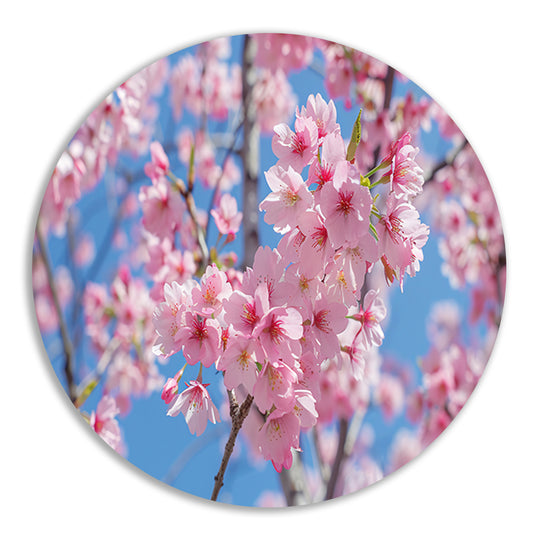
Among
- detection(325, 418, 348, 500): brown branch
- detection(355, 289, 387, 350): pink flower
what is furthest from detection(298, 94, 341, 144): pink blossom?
detection(325, 418, 348, 500): brown branch

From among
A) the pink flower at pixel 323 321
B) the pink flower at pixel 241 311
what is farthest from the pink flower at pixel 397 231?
the pink flower at pixel 241 311

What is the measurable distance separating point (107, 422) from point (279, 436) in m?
0.42

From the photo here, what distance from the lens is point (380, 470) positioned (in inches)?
47.8

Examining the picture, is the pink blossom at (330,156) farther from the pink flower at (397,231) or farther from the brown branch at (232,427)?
the brown branch at (232,427)

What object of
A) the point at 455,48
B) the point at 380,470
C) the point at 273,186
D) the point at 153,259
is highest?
the point at 455,48

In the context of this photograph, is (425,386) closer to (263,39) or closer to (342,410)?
(342,410)

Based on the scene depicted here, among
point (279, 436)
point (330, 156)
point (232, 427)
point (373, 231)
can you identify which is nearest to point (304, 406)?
point (279, 436)

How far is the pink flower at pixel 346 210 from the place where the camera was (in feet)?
2.59

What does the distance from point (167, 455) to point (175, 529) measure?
0.22m

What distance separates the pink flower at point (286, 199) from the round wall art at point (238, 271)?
0.08m

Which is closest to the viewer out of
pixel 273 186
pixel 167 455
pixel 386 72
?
pixel 273 186

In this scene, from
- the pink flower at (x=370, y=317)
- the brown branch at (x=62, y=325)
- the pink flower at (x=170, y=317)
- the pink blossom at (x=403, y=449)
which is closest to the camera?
the pink flower at (x=170, y=317)

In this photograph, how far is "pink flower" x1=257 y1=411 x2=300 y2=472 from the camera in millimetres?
908

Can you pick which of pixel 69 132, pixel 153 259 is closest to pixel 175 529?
pixel 153 259
